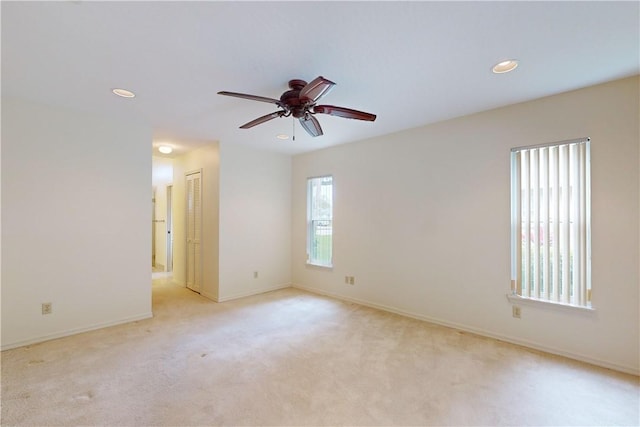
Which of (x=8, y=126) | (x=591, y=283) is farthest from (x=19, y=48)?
(x=591, y=283)

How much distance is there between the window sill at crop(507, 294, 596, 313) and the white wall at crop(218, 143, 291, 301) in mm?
3625

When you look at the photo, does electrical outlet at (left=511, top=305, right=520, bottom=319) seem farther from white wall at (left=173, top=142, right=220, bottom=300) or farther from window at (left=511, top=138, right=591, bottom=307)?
white wall at (left=173, top=142, right=220, bottom=300)

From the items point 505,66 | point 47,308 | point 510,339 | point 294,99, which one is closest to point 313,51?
point 294,99

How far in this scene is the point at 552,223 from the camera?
9.41 feet

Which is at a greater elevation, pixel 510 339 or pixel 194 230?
pixel 194 230

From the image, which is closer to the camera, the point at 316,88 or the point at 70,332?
the point at 316,88

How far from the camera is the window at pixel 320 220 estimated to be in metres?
5.04

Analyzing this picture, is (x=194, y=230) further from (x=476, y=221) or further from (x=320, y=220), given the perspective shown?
(x=476, y=221)

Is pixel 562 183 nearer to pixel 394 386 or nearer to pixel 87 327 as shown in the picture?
pixel 394 386

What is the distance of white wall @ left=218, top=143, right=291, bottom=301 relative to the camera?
15.3 feet

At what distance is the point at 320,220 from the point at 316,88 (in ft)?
10.8

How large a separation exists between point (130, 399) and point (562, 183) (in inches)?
162

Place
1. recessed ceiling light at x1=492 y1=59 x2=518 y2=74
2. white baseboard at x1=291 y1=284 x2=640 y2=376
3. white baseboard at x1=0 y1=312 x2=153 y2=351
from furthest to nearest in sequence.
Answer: white baseboard at x1=0 y1=312 x2=153 y2=351 → white baseboard at x1=291 y1=284 x2=640 y2=376 → recessed ceiling light at x1=492 y1=59 x2=518 y2=74

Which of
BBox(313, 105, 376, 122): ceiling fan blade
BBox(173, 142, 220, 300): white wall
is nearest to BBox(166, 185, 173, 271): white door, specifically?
BBox(173, 142, 220, 300): white wall
